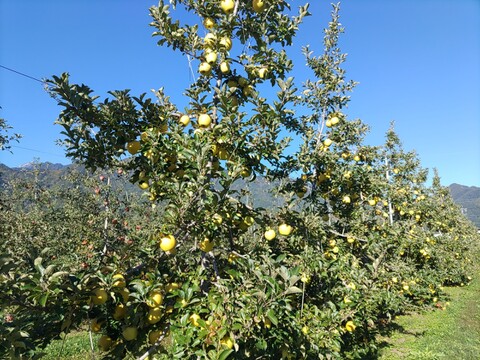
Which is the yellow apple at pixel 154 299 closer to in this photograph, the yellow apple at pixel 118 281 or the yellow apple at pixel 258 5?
the yellow apple at pixel 118 281

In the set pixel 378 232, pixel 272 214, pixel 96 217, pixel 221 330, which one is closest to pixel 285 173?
pixel 272 214

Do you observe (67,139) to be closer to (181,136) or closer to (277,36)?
(181,136)

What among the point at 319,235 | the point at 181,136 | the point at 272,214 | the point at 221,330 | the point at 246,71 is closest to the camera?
the point at 221,330

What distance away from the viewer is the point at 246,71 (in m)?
3.23

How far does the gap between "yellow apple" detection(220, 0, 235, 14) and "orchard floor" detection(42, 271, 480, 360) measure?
6068 mm

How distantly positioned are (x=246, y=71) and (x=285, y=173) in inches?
56.6

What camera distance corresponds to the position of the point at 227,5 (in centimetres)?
302

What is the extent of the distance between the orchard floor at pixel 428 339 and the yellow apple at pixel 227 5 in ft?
19.9

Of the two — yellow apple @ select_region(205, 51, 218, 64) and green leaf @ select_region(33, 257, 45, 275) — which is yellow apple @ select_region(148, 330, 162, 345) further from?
yellow apple @ select_region(205, 51, 218, 64)

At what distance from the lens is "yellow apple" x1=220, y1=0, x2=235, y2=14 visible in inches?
119

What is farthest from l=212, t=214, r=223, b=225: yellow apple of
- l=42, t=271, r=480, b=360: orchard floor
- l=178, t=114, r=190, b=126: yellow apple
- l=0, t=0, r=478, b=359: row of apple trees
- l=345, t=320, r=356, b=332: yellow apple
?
l=42, t=271, r=480, b=360: orchard floor

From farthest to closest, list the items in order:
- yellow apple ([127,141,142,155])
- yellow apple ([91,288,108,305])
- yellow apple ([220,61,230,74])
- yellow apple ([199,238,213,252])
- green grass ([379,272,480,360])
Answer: green grass ([379,272,480,360]), yellow apple ([220,61,230,74]), yellow apple ([127,141,142,155]), yellow apple ([199,238,213,252]), yellow apple ([91,288,108,305])

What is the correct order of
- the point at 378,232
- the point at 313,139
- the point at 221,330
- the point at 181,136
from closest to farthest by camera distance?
the point at 221,330, the point at 181,136, the point at 313,139, the point at 378,232

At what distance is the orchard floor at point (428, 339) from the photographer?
7195 mm
